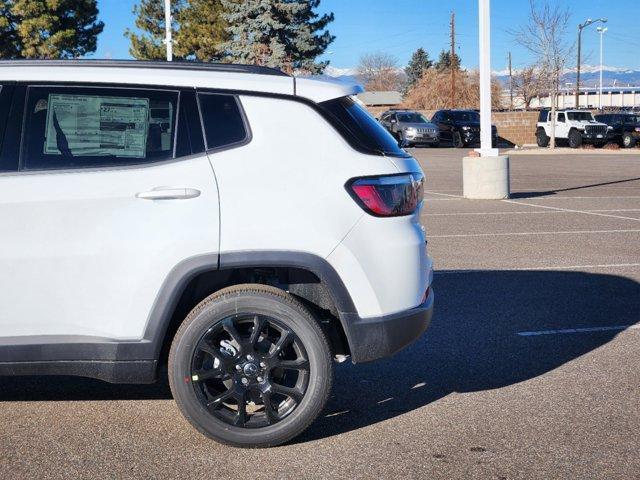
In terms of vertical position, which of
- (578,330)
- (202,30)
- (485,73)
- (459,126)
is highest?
(202,30)

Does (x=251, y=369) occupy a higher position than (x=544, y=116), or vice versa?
(x=544, y=116)

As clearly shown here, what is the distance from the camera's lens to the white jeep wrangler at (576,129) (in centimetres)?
4303

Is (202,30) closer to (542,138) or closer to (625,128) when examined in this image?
(542,138)

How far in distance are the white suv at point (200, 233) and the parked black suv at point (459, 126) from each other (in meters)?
41.7

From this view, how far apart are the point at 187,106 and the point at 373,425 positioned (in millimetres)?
1906

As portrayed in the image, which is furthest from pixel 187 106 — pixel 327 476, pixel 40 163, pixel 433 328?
pixel 433 328

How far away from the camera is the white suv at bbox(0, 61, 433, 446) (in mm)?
4586

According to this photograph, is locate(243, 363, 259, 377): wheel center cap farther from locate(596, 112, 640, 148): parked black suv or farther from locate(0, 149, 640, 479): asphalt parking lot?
locate(596, 112, 640, 148): parked black suv

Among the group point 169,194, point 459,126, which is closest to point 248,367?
point 169,194

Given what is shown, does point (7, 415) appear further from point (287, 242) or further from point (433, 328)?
point (433, 328)

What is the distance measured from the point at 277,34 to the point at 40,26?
1563 centimetres

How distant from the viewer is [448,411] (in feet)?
17.6

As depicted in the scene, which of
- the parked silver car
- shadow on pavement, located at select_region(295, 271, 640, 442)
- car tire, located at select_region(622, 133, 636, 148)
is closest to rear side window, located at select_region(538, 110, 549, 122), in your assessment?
car tire, located at select_region(622, 133, 636, 148)

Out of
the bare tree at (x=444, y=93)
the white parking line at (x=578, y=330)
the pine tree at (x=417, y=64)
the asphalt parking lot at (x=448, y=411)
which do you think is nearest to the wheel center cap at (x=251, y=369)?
the asphalt parking lot at (x=448, y=411)
